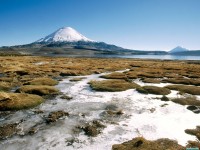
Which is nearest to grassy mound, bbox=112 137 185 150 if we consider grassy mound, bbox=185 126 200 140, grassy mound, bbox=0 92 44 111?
grassy mound, bbox=185 126 200 140

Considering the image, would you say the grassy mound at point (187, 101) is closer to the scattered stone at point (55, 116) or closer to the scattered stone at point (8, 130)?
the scattered stone at point (55, 116)

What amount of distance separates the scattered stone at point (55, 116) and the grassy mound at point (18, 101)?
4.42 meters

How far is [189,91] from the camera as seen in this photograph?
117 feet

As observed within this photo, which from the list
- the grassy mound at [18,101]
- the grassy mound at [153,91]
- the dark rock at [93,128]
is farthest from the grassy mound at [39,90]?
the dark rock at [93,128]

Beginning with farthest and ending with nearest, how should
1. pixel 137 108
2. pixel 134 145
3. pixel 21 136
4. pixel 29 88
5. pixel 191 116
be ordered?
pixel 29 88 → pixel 137 108 → pixel 191 116 → pixel 21 136 → pixel 134 145

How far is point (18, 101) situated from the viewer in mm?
26703

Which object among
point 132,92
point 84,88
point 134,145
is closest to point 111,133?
point 134,145

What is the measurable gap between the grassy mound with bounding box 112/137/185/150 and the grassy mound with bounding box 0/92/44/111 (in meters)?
14.0

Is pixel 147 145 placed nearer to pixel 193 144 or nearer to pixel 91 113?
pixel 193 144

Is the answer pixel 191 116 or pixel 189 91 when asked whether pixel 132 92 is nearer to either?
pixel 189 91

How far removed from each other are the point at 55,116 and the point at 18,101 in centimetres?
701

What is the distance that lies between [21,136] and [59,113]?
6.07 meters

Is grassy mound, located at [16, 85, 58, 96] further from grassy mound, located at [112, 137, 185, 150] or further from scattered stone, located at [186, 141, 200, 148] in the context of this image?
scattered stone, located at [186, 141, 200, 148]

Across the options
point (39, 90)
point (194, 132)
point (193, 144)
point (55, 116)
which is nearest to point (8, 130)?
point (55, 116)
